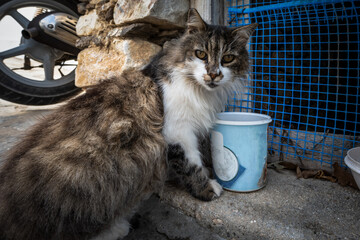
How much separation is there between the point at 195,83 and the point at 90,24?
4.45 feet

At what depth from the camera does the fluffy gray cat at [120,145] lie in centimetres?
92

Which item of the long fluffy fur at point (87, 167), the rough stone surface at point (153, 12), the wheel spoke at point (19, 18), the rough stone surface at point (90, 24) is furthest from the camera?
the wheel spoke at point (19, 18)

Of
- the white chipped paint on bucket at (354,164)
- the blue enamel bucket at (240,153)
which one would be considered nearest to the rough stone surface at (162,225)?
the blue enamel bucket at (240,153)

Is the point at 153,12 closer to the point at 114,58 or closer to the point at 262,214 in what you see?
the point at 114,58

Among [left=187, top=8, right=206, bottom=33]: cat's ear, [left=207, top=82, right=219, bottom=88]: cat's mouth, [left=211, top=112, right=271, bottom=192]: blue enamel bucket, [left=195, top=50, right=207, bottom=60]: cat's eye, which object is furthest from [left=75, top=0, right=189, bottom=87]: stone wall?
[left=211, top=112, right=271, bottom=192]: blue enamel bucket

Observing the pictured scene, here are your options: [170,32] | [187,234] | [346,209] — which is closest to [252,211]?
[187,234]

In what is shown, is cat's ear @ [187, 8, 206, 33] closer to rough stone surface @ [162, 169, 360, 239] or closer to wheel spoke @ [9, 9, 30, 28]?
rough stone surface @ [162, 169, 360, 239]

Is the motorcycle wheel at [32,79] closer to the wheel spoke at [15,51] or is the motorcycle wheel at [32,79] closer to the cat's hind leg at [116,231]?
the wheel spoke at [15,51]

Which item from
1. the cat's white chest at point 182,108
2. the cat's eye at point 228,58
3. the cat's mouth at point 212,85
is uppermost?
the cat's eye at point 228,58

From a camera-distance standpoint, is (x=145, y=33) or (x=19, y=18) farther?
(x=19, y=18)

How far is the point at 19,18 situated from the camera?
2568mm

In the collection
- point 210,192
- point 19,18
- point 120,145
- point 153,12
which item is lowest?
point 210,192

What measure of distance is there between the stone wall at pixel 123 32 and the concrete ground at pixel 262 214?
0.94m

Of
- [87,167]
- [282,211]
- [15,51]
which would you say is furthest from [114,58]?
[282,211]
